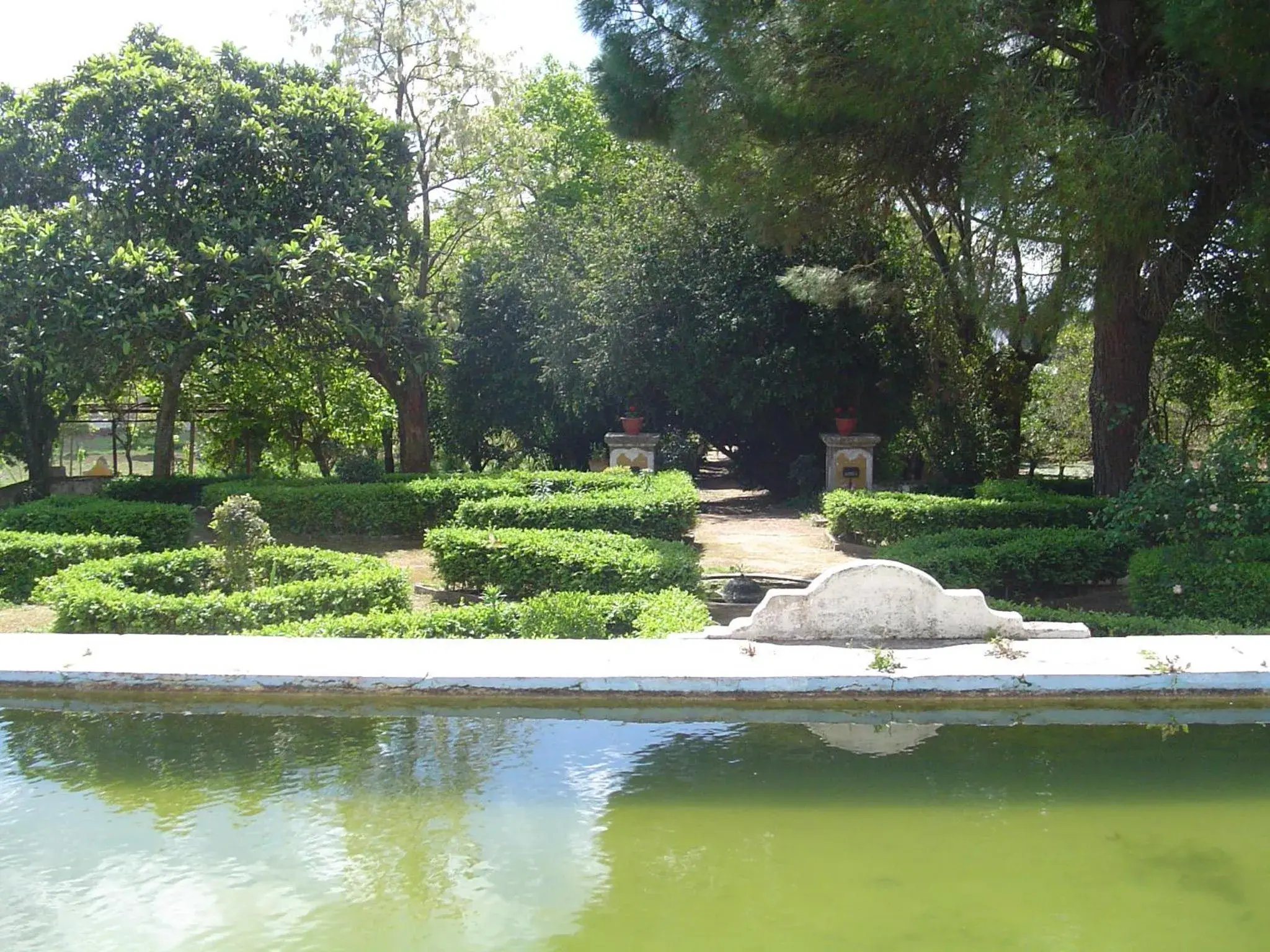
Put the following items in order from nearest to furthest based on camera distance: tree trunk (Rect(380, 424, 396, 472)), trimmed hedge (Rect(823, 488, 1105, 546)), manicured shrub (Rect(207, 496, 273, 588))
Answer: manicured shrub (Rect(207, 496, 273, 588)) → trimmed hedge (Rect(823, 488, 1105, 546)) → tree trunk (Rect(380, 424, 396, 472))

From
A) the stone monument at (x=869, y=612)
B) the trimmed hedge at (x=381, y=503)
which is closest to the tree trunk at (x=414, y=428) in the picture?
the trimmed hedge at (x=381, y=503)

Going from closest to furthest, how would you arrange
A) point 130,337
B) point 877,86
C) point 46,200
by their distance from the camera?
point 877,86
point 130,337
point 46,200

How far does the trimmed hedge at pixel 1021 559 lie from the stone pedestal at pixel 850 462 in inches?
352

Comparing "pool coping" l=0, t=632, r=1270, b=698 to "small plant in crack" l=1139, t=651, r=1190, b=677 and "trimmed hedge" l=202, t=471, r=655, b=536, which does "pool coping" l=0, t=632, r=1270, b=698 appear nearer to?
"small plant in crack" l=1139, t=651, r=1190, b=677

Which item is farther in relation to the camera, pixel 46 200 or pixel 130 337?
pixel 46 200

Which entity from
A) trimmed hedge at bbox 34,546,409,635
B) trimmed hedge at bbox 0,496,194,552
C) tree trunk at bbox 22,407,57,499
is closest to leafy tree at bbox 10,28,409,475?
trimmed hedge at bbox 0,496,194,552

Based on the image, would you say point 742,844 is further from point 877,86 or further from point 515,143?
point 515,143

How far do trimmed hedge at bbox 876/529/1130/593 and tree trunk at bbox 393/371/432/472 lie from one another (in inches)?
508

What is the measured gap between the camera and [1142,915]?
3959 mm

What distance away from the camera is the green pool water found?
153 inches

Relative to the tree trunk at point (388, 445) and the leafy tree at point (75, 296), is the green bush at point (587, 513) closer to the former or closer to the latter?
the leafy tree at point (75, 296)

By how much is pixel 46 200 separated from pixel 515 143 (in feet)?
28.2

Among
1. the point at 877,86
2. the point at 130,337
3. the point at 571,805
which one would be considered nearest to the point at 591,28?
the point at 877,86

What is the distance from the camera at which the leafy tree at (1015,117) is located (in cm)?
1030
